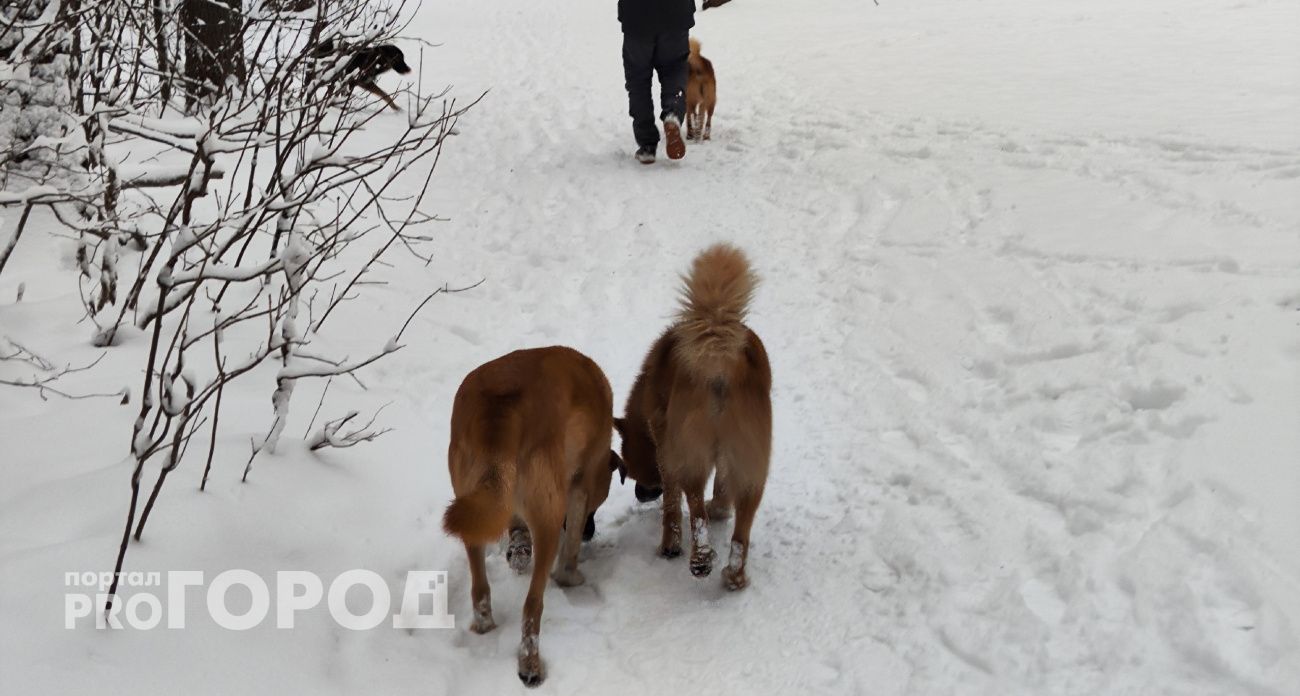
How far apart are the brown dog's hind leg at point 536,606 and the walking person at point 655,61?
5855 mm

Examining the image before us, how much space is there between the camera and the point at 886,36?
12234 mm

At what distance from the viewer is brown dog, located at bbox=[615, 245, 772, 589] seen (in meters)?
3.22

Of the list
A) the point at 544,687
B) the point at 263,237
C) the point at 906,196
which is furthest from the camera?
the point at 906,196

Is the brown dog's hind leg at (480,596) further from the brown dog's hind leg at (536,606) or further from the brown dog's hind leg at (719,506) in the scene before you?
the brown dog's hind leg at (719,506)

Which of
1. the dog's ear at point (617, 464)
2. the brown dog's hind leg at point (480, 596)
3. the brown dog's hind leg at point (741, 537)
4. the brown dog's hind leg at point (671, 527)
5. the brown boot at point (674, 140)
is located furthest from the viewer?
the brown boot at point (674, 140)

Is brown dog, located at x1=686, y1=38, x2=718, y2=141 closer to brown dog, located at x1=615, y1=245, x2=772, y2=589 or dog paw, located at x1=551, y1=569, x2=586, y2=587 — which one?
brown dog, located at x1=615, y1=245, x2=772, y2=589

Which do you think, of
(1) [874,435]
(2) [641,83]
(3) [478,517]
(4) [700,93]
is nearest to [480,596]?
(3) [478,517]

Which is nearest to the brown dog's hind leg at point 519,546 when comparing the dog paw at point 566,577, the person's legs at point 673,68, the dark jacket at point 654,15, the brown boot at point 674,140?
the dog paw at point 566,577

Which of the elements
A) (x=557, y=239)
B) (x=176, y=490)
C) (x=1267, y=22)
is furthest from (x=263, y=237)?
(x=1267, y=22)

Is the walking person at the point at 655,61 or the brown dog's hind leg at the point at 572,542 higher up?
the walking person at the point at 655,61

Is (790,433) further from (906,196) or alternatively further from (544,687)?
(906,196)

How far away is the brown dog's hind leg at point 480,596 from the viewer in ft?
10.2

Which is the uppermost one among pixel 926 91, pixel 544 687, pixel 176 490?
pixel 926 91

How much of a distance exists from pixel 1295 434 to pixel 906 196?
375 centimetres
